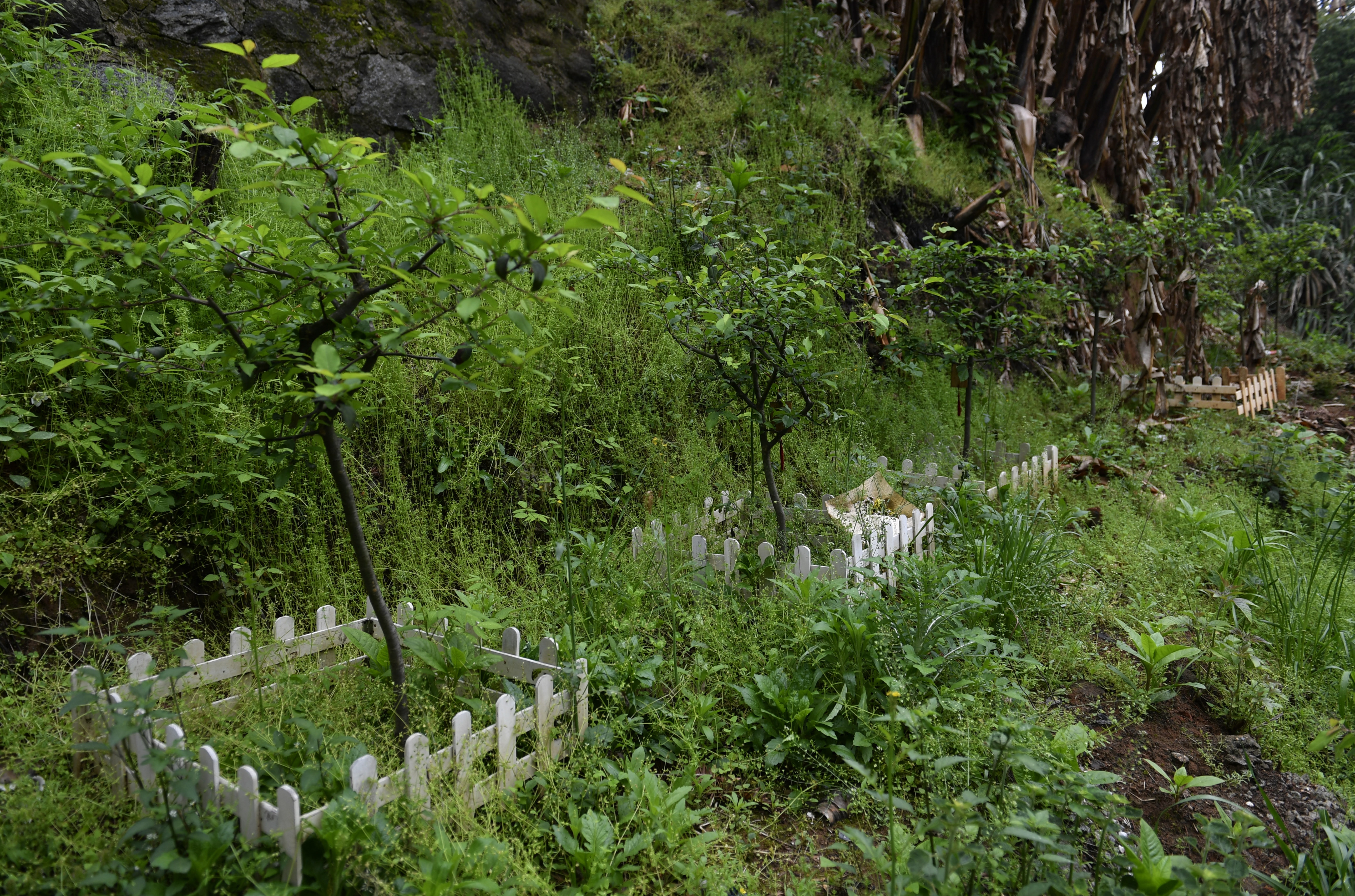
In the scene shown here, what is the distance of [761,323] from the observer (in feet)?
10.5

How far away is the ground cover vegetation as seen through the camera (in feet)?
5.39

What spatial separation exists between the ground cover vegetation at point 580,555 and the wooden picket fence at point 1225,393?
2.75m

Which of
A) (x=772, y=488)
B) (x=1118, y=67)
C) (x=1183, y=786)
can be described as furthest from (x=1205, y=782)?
(x=1118, y=67)

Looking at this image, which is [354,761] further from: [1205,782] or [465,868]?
[1205,782]

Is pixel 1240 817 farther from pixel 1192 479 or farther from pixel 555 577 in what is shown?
pixel 1192 479

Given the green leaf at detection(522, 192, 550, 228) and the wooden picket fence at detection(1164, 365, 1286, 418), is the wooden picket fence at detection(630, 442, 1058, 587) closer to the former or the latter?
the green leaf at detection(522, 192, 550, 228)

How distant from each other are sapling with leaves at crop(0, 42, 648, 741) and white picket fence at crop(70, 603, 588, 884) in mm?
271

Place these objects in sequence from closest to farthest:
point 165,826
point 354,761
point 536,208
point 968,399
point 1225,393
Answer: point 536,208 < point 165,826 < point 354,761 < point 968,399 < point 1225,393

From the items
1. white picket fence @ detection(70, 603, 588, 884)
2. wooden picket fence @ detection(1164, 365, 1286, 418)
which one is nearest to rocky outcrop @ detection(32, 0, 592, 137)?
white picket fence @ detection(70, 603, 588, 884)

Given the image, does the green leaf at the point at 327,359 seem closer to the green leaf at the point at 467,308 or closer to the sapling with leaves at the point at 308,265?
the sapling with leaves at the point at 308,265

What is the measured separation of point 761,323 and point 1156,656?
2114 millimetres

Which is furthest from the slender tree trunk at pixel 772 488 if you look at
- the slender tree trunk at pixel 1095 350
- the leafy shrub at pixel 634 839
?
the slender tree trunk at pixel 1095 350

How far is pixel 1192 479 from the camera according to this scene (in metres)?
5.29

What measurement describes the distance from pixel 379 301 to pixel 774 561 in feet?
6.46
